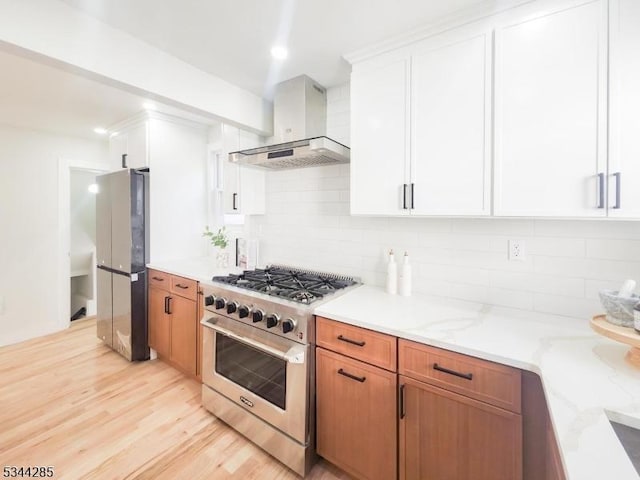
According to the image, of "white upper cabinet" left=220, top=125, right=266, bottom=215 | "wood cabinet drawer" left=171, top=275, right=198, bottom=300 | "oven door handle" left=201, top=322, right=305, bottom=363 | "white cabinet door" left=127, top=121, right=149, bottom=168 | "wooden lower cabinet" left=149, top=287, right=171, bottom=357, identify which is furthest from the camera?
"white cabinet door" left=127, top=121, right=149, bottom=168

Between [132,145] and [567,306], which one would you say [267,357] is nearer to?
[567,306]

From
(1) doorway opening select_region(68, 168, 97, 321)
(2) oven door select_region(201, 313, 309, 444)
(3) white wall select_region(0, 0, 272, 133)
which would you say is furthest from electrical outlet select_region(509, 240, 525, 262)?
(1) doorway opening select_region(68, 168, 97, 321)

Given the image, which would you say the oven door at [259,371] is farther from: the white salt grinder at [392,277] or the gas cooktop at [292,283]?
the white salt grinder at [392,277]

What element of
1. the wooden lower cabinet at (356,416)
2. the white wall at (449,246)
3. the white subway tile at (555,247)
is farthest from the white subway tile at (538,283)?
the wooden lower cabinet at (356,416)

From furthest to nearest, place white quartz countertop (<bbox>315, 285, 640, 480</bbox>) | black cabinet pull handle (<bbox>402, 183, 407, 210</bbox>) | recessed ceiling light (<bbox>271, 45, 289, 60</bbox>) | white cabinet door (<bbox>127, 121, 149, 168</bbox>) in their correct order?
white cabinet door (<bbox>127, 121, 149, 168</bbox>), recessed ceiling light (<bbox>271, 45, 289, 60</bbox>), black cabinet pull handle (<bbox>402, 183, 407, 210</bbox>), white quartz countertop (<bbox>315, 285, 640, 480</bbox>)

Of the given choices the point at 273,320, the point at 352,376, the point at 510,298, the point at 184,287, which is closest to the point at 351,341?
the point at 352,376

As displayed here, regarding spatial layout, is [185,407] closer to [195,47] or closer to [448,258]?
[448,258]

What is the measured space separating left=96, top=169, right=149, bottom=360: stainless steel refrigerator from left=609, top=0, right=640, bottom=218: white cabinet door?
331 cm

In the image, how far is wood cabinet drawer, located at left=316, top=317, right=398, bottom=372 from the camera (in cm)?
139

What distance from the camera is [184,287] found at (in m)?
2.49

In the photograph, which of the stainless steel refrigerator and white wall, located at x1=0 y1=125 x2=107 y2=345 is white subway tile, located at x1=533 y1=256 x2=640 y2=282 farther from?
white wall, located at x1=0 y1=125 x2=107 y2=345

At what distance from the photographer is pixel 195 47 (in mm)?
1820

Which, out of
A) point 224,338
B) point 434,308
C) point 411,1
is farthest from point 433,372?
point 411,1

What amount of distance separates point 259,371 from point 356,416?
653 millimetres
